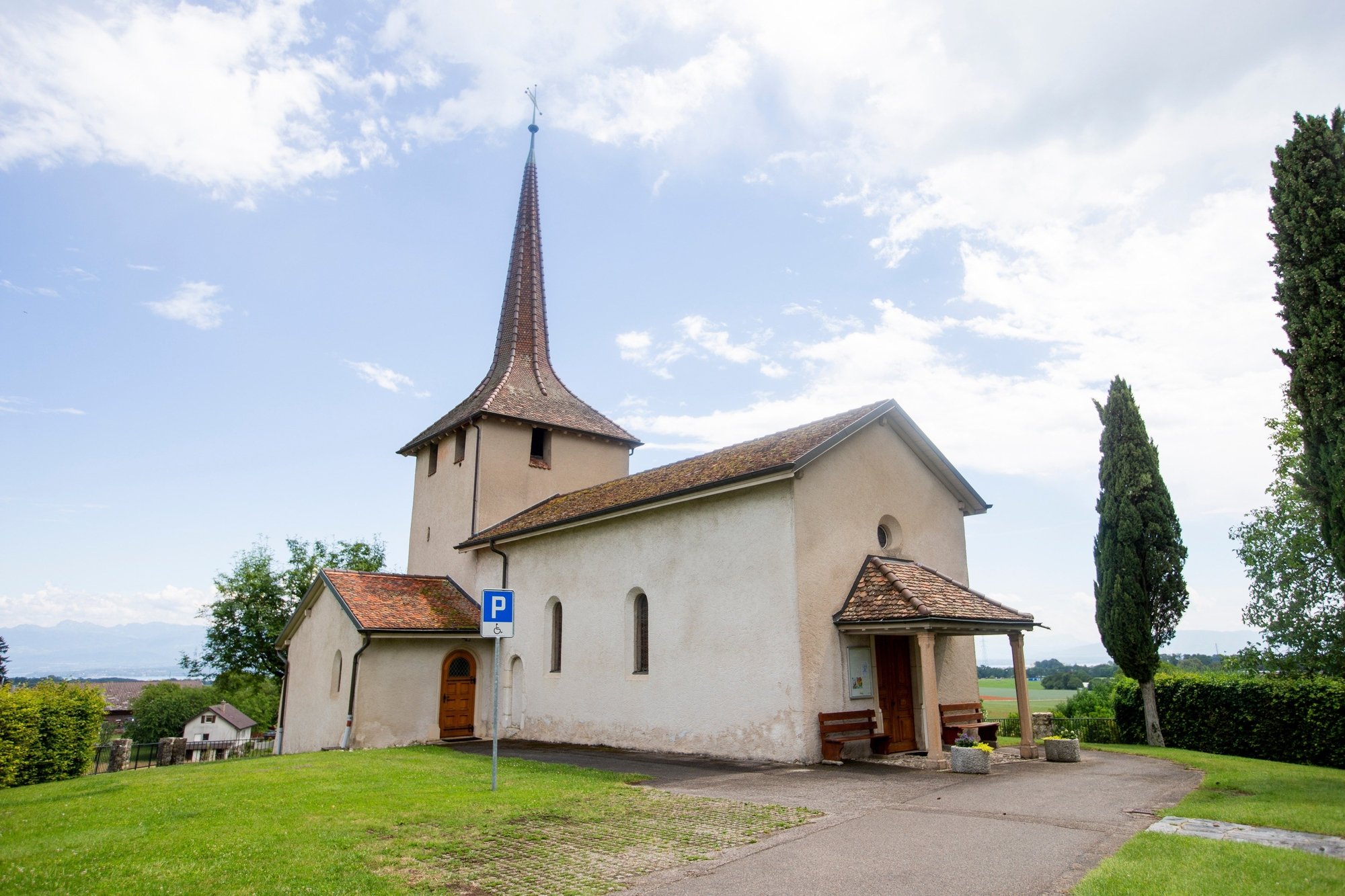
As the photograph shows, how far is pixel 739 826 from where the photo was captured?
8.34 m

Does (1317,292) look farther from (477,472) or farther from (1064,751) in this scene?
(477,472)

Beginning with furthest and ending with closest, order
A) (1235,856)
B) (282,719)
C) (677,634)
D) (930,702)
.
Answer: (282,719) → (677,634) → (930,702) → (1235,856)

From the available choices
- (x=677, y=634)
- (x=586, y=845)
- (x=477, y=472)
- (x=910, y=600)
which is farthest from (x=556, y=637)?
(x=586, y=845)

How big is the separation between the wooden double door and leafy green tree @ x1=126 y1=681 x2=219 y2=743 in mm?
67419

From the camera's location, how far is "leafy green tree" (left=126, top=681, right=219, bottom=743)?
67.2m

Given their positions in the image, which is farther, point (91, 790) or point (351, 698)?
point (351, 698)

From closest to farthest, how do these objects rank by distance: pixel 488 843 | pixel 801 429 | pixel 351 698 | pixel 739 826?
pixel 488 843 < pixel 739 826 < pixel 801 429 < pixel 351 698

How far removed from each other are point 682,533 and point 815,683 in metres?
4.25

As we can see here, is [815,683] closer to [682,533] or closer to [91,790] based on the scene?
[682,533]

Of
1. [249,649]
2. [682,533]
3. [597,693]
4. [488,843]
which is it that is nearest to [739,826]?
[488,843]

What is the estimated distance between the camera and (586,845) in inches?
298

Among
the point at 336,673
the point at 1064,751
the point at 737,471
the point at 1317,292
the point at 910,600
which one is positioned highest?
the point at 1317,292

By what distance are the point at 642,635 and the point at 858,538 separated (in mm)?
5434

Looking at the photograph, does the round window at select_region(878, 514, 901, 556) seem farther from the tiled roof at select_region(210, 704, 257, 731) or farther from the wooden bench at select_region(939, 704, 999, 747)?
the tiled roof at select_region(210, 704, 257, 731)
